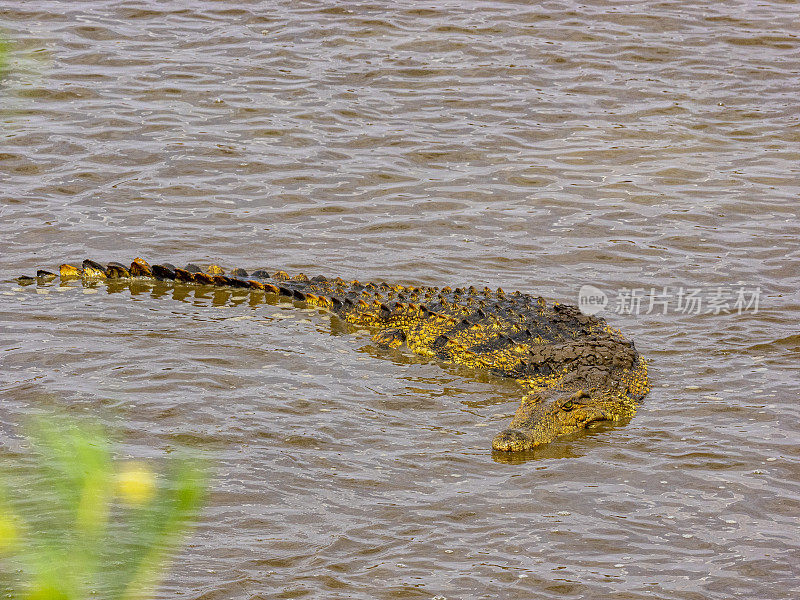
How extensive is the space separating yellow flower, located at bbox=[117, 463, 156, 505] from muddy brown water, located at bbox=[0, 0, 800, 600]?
310mm

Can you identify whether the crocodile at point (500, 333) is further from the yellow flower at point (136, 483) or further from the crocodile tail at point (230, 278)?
the yellow flower at point (136, 483)

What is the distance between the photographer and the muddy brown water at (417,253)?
233 inches

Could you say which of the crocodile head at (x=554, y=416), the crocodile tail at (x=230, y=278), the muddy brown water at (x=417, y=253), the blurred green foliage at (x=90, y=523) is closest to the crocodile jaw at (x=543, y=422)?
the crocodile head at (x=554, y=416)

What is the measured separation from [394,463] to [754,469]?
7.85ft

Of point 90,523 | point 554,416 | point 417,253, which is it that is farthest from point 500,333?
point 90,523

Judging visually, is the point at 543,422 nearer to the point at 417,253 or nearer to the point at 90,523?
the point at 90,523

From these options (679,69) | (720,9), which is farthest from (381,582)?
(720,9)

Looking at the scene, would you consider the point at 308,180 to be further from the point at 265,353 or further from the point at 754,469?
the point at 754,469

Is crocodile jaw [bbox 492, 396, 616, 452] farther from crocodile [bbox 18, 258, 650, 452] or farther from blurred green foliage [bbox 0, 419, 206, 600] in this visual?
blurred green foliage [bbox 0, 419, 206, 600]

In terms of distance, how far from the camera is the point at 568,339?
8.57 meters

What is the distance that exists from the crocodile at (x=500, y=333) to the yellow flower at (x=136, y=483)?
228 centimetres

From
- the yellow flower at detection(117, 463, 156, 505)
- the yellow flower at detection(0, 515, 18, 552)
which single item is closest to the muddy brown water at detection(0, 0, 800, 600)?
the yellow flower at detection(117, 463, 156, 505)

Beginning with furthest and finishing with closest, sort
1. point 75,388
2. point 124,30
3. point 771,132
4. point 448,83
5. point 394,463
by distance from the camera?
point 124,30 → point 448,83 → point 771,132 → point 75,388 → point 394,463

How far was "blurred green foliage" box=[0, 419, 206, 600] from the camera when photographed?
524 cm
